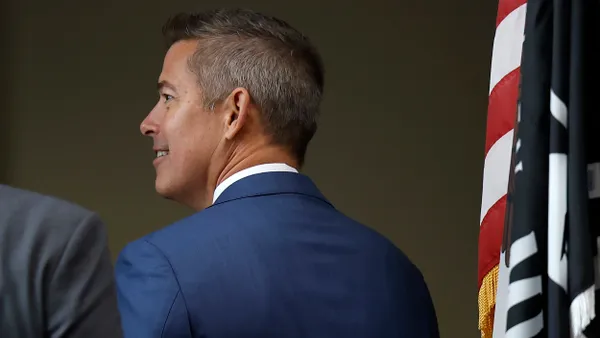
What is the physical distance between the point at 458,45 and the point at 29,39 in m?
1.55

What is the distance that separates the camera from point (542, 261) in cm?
125

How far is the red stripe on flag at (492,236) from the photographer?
4.96ft

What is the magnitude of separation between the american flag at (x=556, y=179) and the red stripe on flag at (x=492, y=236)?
0.23 m

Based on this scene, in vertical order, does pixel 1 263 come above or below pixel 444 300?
above

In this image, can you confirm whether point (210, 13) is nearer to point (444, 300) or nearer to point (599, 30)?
point (599, 30)

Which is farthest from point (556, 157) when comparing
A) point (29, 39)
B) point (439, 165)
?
point (29, 39)

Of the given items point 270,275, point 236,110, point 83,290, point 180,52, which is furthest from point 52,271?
point 180,52

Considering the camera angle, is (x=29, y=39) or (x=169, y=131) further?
(x=29, y=39)

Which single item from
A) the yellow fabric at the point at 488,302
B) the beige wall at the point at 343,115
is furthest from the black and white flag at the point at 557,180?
the beige wall at the point at 343,115

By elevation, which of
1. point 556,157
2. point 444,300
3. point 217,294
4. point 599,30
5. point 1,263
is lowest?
point 444,300

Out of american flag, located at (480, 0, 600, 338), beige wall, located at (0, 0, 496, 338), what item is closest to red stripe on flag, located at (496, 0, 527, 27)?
american flag, located at (480, 0, 600, 338)

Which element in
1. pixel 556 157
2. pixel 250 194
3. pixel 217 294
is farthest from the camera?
pixel 250 194

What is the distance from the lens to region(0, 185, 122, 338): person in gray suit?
73 centimetres

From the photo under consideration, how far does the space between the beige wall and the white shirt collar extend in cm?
182
